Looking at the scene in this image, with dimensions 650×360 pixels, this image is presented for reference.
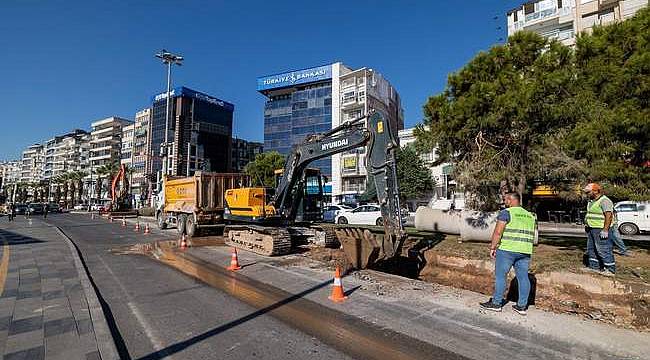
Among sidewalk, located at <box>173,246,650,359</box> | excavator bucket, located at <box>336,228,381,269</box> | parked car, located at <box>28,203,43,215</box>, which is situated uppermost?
parked car, located at <box>28,203,43,215</box>

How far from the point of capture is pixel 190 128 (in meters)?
87.1

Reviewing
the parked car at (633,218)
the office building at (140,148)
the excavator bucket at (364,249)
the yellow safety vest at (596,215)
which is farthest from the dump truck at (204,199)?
the office building at (140,148)

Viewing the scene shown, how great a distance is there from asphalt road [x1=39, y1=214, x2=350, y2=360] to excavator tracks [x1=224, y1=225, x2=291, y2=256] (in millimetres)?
3017

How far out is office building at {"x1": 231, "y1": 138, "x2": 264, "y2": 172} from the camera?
104 metres

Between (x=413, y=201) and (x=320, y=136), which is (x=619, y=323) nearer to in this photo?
(x=320, y=136)

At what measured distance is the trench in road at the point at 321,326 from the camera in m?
4.23

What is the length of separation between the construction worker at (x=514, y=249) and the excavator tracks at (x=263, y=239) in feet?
20.8

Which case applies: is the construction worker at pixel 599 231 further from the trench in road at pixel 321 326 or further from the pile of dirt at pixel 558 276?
the trench in road at pixel 321 326

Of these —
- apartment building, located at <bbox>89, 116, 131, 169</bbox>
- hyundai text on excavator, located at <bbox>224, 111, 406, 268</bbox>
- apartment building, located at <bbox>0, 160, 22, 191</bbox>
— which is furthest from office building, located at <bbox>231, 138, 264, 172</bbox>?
apartment building, located at <bbox>0, 160, 22, 191</bbox>

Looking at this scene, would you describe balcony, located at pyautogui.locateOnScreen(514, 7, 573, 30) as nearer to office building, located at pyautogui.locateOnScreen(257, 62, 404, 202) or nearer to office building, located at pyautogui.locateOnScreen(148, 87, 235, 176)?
office building, located at pyautogui.locateOnScreen(257, 62, 404, 202)

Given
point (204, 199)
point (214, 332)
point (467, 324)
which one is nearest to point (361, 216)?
point (204, 199)

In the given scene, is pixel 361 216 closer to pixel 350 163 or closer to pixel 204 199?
pixel 204 199

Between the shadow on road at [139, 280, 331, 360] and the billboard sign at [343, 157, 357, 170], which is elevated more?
the billboard sign at [343, 157, 357, 170]

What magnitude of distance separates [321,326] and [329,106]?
181 ft
